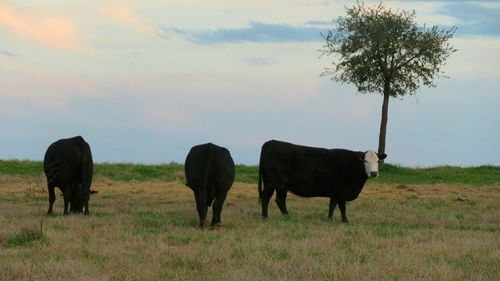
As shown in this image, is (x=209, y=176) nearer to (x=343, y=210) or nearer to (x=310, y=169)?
(x=310, y=169)

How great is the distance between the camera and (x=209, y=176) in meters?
13.9

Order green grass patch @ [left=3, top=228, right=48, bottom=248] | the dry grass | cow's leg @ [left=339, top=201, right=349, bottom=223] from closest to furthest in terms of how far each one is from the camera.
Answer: the dry grass, green grass patch @ [left=3, top=228, right=48, bottom=248], cow's leg @ [left=339, top=201, right=349, bottom=223]

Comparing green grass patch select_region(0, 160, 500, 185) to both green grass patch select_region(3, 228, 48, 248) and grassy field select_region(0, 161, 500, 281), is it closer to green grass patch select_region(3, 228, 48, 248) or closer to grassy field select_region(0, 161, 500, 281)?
grassy field select_region(0, 161, 500, 281)

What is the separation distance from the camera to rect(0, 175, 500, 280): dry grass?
906cm

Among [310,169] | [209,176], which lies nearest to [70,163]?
[209,176]

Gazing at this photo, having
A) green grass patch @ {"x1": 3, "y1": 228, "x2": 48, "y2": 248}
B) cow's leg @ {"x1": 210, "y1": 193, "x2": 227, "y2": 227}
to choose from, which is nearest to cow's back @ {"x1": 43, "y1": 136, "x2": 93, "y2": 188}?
cow's leg @ {"x1": 210, "y1": 193, "x2": 227, "y2": 227}

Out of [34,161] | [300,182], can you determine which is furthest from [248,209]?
[34,161]

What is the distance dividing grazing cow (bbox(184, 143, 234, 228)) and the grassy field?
519mm

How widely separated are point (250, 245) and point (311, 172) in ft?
20.6

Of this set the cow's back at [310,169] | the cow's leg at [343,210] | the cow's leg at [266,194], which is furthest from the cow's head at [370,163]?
the cow's leg at [266,194]

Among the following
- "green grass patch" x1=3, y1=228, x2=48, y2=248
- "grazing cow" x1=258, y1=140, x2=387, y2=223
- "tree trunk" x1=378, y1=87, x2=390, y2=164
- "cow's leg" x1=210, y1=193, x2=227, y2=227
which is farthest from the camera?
"tree trunk" x1=378, y1=87, x2=390, y2=164

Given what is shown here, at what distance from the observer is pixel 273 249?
426 inches

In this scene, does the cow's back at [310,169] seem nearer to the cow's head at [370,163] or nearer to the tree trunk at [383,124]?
the cow's head at [370,163]

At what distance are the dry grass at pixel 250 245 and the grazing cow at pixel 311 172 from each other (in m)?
0.69
